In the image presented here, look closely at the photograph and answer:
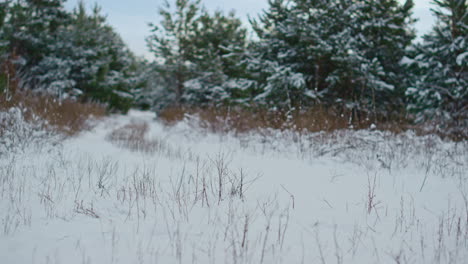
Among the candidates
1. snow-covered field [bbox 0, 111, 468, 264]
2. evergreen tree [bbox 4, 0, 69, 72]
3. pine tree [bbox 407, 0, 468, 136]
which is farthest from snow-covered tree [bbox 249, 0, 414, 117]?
evergreen tree [bbox 4, 0, 69, 72]

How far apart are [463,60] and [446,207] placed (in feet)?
19.3

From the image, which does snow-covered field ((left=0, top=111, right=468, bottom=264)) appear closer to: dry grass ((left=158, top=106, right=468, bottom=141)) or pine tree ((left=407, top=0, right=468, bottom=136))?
dry grass ((left=158, top=106, right=468, bottom=141))

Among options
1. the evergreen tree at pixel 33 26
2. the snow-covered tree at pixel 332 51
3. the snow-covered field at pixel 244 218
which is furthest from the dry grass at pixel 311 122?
the evergreen tree at pixel 33 26

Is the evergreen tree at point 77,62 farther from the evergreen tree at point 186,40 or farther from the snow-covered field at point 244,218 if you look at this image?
the snow-covered field at point 244,218

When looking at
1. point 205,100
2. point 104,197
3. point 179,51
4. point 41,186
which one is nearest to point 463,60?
point 104,197

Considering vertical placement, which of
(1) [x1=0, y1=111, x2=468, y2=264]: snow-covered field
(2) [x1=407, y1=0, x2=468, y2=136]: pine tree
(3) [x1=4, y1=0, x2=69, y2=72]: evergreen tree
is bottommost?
(1) [x1=0, y1=111, x2=468, y2=264]: snow-covered field

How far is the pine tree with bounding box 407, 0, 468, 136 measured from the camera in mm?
6605

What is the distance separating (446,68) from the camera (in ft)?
22.2

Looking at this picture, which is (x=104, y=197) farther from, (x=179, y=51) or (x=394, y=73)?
(x=179, y=51)

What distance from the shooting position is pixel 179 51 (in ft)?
63.6

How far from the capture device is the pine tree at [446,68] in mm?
6605

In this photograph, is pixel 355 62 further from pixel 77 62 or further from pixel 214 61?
pixel 77 62

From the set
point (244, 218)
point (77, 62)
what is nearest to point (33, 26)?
point (77, 62)

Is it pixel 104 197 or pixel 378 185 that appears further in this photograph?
pixel 378 185
